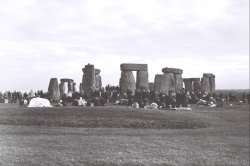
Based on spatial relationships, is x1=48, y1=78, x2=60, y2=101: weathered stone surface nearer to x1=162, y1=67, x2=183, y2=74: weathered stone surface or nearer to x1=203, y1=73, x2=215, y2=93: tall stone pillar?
x1=162, y1=67, x2=183, y2=74: weathered stone surface

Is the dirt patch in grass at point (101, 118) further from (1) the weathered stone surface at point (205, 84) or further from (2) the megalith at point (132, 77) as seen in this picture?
(1) the weathered stone surface at point (205, 84)

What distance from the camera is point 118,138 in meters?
16.0

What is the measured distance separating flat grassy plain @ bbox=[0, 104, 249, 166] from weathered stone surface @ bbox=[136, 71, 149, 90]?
14511 mm

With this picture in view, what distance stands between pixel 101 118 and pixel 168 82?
19534 millimetres

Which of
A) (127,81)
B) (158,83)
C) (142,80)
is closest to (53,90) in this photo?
(127,81)

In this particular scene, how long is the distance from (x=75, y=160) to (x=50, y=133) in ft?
15.7

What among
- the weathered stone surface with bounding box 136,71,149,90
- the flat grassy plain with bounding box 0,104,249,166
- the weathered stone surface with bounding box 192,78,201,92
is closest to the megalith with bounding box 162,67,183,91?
the weathered stone surface with bounding box 136,71,149,90

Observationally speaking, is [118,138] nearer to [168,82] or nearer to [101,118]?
[101,118]

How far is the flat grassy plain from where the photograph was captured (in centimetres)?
1270

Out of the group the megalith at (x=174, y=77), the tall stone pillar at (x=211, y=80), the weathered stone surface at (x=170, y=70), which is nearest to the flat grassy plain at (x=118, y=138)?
the megalith at (x=174, y=77)

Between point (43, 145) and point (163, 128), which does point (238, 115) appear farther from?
point (43, 145)

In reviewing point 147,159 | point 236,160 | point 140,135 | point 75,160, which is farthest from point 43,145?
point 236,160

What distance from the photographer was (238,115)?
27.5 m

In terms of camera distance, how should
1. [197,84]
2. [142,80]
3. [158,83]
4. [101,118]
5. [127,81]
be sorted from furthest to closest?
[197,84]
[142,80]
[158,83]
[127,81]
[101,118]
